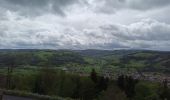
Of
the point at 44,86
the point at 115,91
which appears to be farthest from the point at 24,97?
the point at 44,86

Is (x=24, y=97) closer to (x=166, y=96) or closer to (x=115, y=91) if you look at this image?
(x=115, y=91)

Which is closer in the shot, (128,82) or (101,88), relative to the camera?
(101,88)

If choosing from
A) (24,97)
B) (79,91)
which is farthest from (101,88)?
(24,97)

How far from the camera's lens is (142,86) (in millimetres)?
83812

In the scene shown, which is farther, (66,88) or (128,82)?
(128,82)

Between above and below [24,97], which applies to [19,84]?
below

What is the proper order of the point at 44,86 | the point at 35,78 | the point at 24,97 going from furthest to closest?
1. the point at 35,78
2. the point at 44,86
3. the point at 24,97

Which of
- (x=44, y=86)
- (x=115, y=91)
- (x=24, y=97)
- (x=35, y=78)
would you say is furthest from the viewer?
(x=35, y=78)

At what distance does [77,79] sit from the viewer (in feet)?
288

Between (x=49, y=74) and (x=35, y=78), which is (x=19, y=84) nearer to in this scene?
(x=35, y=78)

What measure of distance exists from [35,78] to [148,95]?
32.2 metres

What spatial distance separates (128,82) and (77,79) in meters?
15.1

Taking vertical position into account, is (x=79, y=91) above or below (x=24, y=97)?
below

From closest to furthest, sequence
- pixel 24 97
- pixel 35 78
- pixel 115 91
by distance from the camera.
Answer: pixel 24 97
pixel 115 91
pixel 35 78
